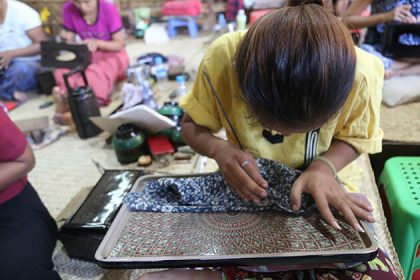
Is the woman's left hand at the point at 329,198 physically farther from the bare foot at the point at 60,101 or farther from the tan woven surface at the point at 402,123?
the bare foot at the point at 60,101

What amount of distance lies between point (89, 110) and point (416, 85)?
1.32 m

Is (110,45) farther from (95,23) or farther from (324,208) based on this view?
(324,208)

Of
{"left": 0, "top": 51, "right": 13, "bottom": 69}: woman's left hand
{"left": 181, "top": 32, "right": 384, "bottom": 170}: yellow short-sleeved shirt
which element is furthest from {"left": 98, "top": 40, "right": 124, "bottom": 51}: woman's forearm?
{"left": 181, "top": 32, "right": 384, "bottom": 170}: yellow short-sleeved shirt

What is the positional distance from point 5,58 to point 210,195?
1.69 m

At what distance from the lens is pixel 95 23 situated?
1927mm

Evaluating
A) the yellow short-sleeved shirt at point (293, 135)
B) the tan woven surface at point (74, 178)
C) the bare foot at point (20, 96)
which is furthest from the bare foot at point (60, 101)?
the yellow short-sleeved shirt at point (293, 135)

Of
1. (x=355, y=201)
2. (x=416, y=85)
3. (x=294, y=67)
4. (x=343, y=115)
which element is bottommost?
(x=416, y=85)

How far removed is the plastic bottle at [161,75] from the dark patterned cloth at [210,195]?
115 centimetres

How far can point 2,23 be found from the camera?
1844 mm

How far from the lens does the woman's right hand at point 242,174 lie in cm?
58

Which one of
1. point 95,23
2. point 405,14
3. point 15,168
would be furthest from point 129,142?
point 405,14

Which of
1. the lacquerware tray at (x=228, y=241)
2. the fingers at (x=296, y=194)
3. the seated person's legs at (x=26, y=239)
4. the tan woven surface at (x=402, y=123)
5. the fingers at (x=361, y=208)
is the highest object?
the fingers at (x=296, y=194)

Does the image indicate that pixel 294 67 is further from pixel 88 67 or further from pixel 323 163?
pixel 88 67

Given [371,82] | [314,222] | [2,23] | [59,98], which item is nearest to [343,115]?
[371,82]
